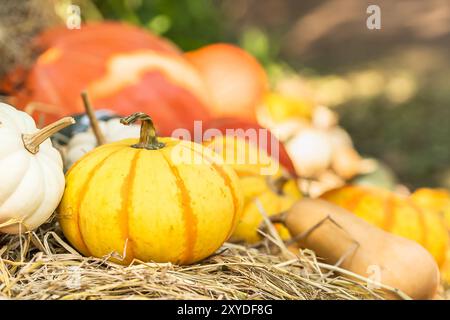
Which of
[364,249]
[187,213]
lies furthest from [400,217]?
[187,213]

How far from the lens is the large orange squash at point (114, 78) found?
2.76 m

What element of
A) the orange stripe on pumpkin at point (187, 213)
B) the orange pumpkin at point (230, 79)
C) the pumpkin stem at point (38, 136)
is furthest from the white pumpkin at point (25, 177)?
the orange pumpkin at point (230, 79)

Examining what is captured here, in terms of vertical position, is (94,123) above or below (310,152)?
above

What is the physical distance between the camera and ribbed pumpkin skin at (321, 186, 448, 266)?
205cm

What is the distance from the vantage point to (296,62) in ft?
18.1

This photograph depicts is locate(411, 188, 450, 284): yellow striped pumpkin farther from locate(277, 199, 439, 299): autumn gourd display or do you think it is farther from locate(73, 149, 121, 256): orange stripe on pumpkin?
locate(73, 149, 121, 256): orange stripe on pumpkin

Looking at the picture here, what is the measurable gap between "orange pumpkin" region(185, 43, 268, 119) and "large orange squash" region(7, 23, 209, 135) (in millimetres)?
465

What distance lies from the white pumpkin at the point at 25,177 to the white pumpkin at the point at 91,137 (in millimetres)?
406

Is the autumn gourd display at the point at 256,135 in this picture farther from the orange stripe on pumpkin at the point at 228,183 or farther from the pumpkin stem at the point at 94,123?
the orange stripe on pumpkin at the point at 228,183

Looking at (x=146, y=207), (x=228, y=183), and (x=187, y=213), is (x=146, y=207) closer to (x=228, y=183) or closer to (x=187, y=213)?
(x=187, y=213)

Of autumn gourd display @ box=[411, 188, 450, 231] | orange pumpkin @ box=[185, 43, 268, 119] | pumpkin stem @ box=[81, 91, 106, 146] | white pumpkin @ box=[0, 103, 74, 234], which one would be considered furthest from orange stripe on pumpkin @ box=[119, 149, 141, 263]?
orange pumpkin @ box=[185, 43, 268, 119]

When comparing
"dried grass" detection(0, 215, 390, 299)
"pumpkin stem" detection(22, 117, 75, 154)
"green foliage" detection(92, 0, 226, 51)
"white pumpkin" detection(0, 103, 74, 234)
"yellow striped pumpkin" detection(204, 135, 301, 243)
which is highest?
"green foliage" detection(92, 0, 226, 51)

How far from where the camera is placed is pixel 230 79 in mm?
3594

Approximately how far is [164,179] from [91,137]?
0.60m
